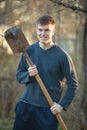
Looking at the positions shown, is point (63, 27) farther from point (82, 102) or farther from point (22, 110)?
point (22, 110)

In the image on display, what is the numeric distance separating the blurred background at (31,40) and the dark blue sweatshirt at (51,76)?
1.27m

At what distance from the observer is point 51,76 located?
19.0 ft

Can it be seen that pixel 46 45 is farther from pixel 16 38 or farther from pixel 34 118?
pixel 34 118

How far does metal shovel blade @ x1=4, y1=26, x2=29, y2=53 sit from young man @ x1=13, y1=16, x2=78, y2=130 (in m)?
0.10

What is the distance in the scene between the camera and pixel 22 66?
595 centimetres

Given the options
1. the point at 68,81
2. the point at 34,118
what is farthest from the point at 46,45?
the point at 34,118

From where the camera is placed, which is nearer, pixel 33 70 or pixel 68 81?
pixel 33 70

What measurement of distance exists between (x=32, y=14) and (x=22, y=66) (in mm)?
6342

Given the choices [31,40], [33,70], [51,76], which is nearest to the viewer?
[33,70]

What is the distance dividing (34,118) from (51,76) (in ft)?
1.72

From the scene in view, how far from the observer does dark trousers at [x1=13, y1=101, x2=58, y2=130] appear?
19.1 ft

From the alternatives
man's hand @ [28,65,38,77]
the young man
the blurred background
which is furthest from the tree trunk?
man's hand @ [28,65,38,77]

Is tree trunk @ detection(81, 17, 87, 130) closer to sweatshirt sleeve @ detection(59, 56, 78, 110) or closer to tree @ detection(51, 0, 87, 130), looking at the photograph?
tree @ detection(51, 0, 87, 130)

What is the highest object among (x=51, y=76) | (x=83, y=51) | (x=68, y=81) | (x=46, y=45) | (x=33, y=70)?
(x=46, y=45)
